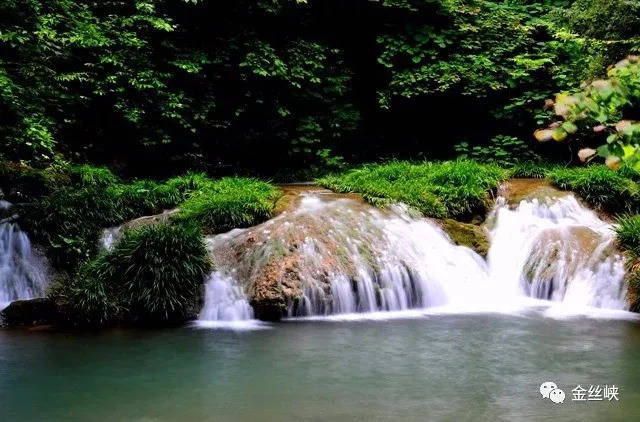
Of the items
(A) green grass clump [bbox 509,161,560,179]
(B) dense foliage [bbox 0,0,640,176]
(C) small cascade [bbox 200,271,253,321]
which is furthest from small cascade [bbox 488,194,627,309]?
(C) small cascade [bbox 200,271,253,321]

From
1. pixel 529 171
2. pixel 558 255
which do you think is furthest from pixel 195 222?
pixel 529 171

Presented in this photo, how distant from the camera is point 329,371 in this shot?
564 centimetres

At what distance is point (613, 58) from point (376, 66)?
591 centimetres

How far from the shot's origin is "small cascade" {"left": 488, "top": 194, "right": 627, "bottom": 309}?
8180mm

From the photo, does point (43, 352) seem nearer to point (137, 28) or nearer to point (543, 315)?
point (543, 315)

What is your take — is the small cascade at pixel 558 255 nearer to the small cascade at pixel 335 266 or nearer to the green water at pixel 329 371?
the small cascade at pixel 335 266

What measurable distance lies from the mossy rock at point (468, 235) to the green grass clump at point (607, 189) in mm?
1903

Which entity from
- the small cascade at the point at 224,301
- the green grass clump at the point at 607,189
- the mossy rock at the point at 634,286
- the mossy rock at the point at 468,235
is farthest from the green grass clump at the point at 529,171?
the small cascade at the point at 224,301

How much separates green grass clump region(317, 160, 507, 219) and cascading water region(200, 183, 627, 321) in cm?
42

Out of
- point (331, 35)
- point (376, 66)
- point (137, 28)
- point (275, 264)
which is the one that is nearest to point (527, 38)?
point (376, 66)

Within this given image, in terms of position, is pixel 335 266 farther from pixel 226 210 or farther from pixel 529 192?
pixel 529 192

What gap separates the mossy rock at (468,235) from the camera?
941cm

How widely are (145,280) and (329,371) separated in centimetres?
301

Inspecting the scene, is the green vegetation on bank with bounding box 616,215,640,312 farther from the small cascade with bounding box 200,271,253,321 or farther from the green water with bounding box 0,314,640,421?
the small cascade with bounding box 200,271,253,321
